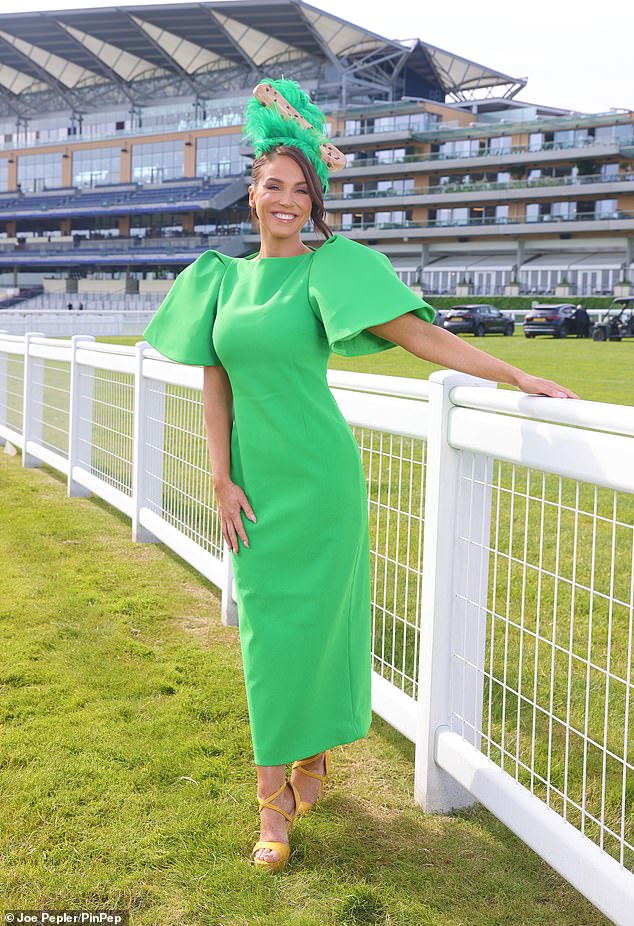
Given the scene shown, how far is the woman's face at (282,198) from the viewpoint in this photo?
9.67 feet

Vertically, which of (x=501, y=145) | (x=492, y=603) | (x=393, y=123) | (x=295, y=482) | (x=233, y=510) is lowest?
(x=492, y=603)

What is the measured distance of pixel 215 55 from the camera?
76125mm

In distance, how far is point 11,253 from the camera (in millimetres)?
77562

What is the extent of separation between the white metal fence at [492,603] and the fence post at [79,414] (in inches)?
72.9

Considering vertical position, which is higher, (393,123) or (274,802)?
(393,123)

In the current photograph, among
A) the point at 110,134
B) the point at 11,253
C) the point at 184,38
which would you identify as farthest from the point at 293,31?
the point at 11,253

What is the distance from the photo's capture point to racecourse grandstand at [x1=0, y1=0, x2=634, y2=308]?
5966 centimetres

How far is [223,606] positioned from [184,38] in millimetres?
77724

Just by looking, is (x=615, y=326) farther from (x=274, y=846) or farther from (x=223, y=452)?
(x=274, y=846)

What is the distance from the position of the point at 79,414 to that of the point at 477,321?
96.4 ft

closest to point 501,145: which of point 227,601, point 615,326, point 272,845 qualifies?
point 615,326

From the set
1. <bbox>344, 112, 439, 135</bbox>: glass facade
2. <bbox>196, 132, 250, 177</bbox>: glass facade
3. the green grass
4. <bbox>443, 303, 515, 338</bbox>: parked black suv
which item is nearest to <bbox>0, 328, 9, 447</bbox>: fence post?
the green grass

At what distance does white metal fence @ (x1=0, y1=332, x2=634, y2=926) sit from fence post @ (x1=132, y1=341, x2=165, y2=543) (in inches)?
0.9

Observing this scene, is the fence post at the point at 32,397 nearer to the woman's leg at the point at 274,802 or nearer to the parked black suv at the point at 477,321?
the woman's leg at the point at 274,802
